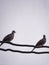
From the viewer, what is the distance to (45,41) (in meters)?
9.30

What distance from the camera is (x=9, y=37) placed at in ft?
30.2

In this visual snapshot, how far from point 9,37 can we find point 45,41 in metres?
1.37
